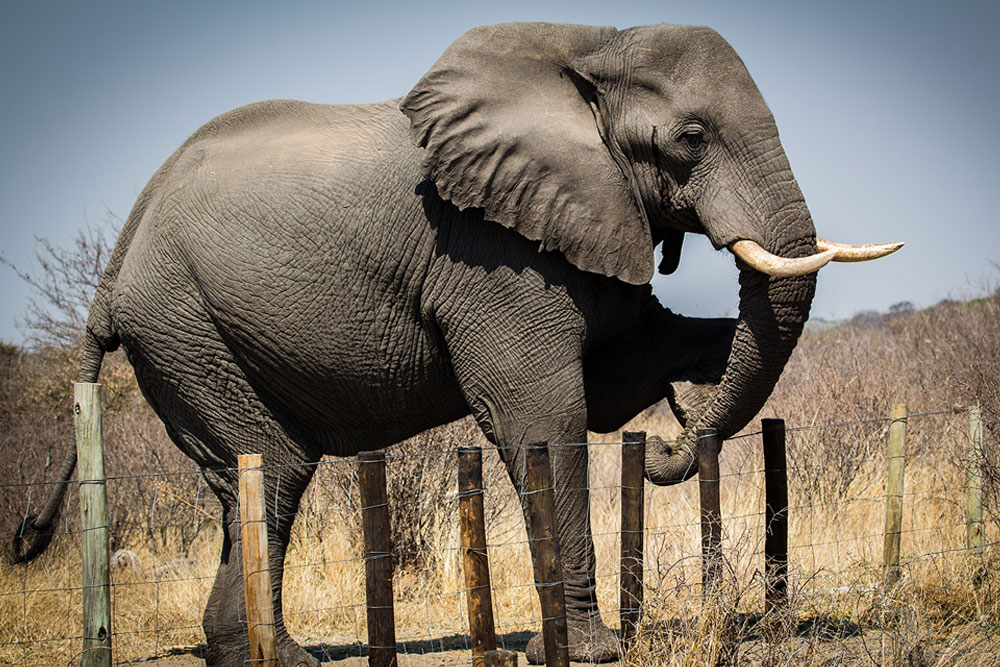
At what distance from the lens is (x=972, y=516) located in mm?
6859

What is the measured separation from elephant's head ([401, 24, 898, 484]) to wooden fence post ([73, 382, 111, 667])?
2.12 m

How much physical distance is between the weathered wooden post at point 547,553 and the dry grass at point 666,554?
1.39ft

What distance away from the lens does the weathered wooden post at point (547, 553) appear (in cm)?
443

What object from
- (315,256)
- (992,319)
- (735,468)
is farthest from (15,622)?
(992,319)

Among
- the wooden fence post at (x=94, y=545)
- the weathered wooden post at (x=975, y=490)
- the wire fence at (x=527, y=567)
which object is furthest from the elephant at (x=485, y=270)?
the weathered wooden post at (x=975, y=490)

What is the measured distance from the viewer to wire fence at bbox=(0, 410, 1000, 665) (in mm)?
4887

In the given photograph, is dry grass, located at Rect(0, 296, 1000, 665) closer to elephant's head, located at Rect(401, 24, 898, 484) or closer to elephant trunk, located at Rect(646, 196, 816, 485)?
elephant trunk, located at Rect(646, 196, 816, 485)

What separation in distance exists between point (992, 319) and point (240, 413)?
440 inches

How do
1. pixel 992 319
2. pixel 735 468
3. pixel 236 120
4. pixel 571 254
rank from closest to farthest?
1. pixel 571 254
2. pixel 236 120
3. pixel 735 468
4. pixel 992 319

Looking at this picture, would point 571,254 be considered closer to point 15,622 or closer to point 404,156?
point 404,156

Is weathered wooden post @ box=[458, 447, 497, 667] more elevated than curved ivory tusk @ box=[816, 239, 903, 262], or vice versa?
curved ivory tusk @ box=[816, 239, 903, 262]

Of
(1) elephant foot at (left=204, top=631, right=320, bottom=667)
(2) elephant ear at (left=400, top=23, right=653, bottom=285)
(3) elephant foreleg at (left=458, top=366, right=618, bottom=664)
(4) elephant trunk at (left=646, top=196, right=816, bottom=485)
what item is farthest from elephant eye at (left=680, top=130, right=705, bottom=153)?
(1) elephant foot at (left=204, top=631, right=320, bottom=667)

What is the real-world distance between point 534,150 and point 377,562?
2.25 meters

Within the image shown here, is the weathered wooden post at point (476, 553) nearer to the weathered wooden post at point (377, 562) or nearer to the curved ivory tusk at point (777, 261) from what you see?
the weathered wooden post at point (377, 562)
